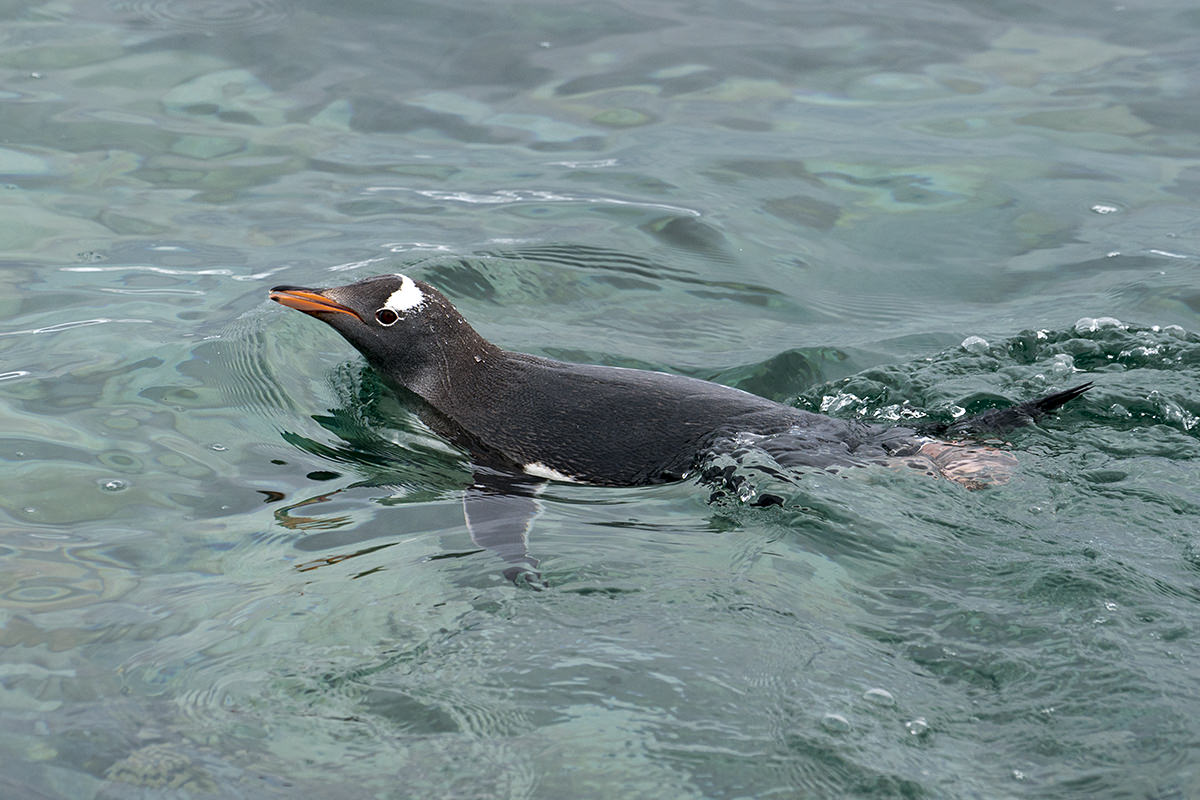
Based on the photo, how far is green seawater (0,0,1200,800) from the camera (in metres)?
3.75

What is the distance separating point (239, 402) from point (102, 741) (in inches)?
110

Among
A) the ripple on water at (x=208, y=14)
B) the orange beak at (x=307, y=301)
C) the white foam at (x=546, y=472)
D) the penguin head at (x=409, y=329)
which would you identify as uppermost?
the ripple on water at (x=208, y=14)

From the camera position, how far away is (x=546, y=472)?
5.60m

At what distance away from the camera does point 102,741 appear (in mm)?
3742

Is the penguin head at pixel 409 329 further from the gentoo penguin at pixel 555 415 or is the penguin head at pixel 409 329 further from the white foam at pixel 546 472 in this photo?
the white foam at pixel 546 472

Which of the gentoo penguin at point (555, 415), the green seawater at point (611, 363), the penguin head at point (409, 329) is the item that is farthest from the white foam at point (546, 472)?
the penguin head at point (409, 329)

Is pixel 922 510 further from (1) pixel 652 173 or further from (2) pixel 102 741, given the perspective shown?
(1) pixel 652 173

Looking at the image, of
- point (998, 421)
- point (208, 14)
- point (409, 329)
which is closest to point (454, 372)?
point (409, 329)

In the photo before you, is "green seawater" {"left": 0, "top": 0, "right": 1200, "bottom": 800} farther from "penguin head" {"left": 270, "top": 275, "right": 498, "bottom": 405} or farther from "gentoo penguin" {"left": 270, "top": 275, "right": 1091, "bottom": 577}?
"penguin head" {"left": 270, "top": 275, "right": 498, "bottom": 405}

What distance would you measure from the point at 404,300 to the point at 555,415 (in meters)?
1.01

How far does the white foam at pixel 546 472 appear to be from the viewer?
5578 millimetres

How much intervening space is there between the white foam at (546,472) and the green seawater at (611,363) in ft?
0.61

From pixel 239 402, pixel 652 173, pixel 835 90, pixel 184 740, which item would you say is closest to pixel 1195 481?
pixel 184 740

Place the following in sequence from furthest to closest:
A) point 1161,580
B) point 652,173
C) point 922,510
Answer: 1. point 652,173
2. point 922,510
3. point 1161,580
